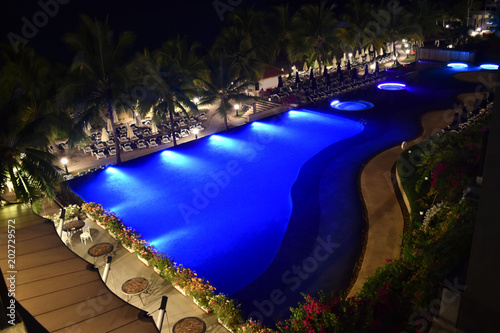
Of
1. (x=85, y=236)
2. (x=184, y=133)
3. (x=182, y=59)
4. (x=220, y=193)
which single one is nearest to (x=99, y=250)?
(x=85, y=236)

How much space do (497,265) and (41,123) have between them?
13.1 meters

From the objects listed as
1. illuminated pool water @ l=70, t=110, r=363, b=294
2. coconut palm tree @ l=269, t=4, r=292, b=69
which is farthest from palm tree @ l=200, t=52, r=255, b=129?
coconut palm tree @ l=269, t=4, r=292, b=69

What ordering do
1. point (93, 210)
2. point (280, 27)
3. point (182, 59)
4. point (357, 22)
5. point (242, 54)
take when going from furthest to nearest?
point (357, 22), point (280, 27), point (242, 54), point (182, 59), point (93, 210)

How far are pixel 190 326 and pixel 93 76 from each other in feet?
45.7

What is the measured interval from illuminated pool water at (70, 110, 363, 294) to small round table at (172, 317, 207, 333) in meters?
2.02

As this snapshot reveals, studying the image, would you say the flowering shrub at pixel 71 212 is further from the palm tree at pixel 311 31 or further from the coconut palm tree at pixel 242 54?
the palm tree at pixel 311 31

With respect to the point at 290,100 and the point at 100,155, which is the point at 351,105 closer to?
the point at 290,100

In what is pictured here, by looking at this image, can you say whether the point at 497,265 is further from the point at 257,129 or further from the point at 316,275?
the point at 257,129

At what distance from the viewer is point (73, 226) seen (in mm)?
13195

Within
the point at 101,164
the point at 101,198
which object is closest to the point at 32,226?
the point at 101,198

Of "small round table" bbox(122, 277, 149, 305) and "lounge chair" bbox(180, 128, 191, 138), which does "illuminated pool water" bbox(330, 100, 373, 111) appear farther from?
"small round table" bbox(122, 277, 149, 305)

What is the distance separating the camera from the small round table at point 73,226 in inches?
514

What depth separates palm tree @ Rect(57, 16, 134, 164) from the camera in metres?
17.5

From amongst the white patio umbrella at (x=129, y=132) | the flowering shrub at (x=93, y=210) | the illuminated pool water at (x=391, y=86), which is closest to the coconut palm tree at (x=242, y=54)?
the white patio umbrella at (x=129, y=132)
